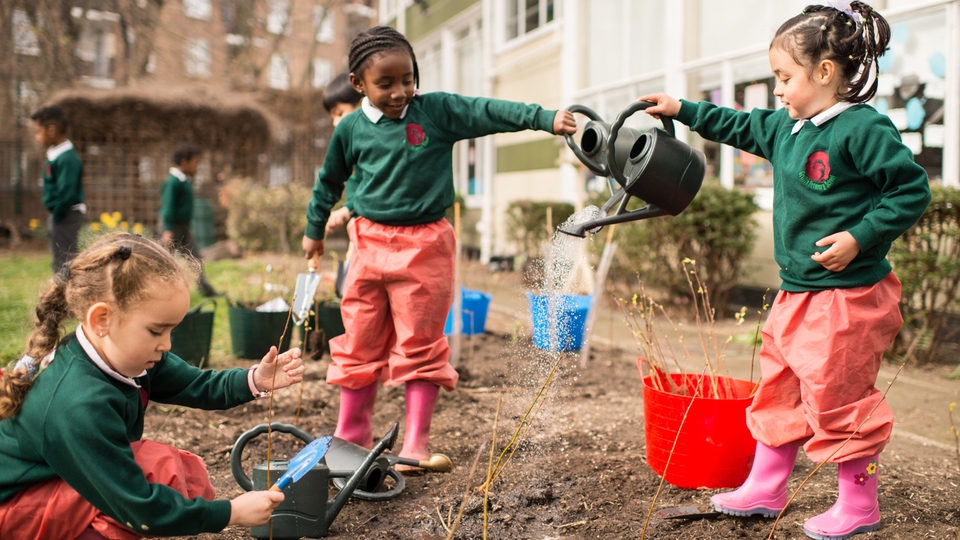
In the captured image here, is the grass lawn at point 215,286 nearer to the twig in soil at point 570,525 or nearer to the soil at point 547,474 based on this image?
the soil at point 547,474

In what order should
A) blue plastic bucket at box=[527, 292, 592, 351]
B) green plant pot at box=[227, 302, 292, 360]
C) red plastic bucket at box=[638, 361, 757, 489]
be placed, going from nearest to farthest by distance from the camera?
red plastic bucket at box=[638, 361, 757, 489] < blue plastic bucket at box=[527, 292, 592, 351] < green plant pot at box=[227, 302, 292, 360]

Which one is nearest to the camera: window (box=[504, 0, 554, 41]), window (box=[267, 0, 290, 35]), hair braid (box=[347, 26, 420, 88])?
hair braid (box=[347, 26, 420, 88])

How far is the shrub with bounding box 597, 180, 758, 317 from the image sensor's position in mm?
5715

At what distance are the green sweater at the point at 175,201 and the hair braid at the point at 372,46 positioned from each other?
485cm

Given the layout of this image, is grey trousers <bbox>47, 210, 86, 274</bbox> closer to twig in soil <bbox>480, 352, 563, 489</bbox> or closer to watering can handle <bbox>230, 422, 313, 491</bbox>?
watering can handle <bbox>230, 422, 313, 491</bbox>

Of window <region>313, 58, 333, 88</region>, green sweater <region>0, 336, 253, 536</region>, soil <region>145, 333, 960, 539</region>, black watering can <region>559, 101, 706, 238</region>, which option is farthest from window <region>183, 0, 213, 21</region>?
green sweater <region>0, 336, 253, 536</region>

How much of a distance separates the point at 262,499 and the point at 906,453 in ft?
8.14

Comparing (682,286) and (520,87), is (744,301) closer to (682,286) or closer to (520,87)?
(682,286)

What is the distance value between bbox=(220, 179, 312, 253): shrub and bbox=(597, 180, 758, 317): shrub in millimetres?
6788

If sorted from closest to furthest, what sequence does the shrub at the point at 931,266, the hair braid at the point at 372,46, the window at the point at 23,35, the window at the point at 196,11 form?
the hair braid at the point at 372,46
the shrub at the point at 931,266
the window at the point at 23,35
the window at the point at 196,11

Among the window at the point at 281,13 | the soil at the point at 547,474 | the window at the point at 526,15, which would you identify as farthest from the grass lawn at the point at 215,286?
the window at the point at 281,13

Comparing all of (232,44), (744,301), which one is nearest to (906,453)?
(744,301)

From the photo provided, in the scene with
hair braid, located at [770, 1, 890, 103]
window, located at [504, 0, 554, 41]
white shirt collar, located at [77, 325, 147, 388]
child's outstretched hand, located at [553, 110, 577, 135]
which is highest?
window, located at [504, 0, 554, 41]

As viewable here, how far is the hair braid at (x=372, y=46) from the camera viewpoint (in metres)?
2.69
